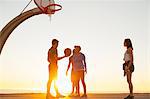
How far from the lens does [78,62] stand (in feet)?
23.1

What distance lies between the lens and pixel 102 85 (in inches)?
382

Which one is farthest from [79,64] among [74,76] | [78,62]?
[74,76]

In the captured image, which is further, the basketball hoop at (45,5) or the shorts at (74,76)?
the shorts at (74,76)

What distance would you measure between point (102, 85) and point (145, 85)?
4.32 feet

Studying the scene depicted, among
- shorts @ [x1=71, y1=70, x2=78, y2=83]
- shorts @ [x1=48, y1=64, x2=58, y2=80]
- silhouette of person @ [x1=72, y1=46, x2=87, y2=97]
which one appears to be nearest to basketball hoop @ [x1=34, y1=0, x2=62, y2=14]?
shorts @ [x1=48, y1=64, x2=58, y2=80]

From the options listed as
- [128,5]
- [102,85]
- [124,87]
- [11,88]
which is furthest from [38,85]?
[128,5]

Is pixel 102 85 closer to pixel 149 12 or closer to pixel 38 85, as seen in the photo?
pixel 38 85

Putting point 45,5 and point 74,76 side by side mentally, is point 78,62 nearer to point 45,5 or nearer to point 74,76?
point 74,76

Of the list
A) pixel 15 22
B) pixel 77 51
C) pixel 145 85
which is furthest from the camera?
pixel 145 85

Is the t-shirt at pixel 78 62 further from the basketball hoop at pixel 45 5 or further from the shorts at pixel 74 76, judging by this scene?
the basketball hoop at pixel 45 5

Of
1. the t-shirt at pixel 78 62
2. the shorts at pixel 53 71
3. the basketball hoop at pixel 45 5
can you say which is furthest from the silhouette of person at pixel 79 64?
the basketball hoop at pixel 45 5

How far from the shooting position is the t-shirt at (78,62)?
7027 millimetres

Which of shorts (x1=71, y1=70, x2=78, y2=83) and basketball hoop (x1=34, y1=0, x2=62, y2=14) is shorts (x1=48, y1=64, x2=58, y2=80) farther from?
shorts (x1=71, y1=70, x2=78, y2=83)

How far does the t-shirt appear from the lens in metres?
7.03
